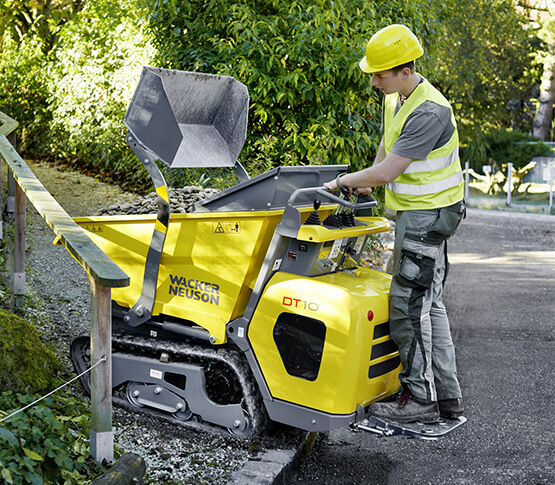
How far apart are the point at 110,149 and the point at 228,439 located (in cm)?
676

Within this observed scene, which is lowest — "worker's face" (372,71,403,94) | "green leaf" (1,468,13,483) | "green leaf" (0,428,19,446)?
"green leaf" (1,468,13,483)

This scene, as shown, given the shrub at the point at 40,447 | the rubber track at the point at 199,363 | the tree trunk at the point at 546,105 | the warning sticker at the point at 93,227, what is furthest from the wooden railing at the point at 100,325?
the tree trunk at the point at 546,105

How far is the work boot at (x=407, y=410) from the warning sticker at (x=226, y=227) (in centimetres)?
125

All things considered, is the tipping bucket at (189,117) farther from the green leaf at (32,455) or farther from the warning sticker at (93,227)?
the green leaf at (32,455)

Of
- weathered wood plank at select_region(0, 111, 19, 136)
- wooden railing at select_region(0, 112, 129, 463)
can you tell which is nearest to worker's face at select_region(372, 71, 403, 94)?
wooden railing at select_region(0, 112, 129, 463)

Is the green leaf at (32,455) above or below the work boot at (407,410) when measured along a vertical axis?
above

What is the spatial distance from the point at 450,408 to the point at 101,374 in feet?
6.79

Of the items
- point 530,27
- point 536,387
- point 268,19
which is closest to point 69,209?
point 268,19

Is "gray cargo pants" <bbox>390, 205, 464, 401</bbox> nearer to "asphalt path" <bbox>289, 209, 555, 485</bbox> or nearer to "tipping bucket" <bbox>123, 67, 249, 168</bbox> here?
"asphalt path" <bbox>289, 209, 555, 485</bbox>

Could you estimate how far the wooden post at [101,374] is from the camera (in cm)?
330

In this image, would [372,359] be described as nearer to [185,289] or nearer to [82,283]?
[185,289]

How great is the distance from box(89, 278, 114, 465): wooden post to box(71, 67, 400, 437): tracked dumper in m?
0.93

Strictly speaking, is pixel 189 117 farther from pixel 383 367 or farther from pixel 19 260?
pixel 383 367

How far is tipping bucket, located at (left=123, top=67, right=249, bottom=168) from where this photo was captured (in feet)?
13.8
